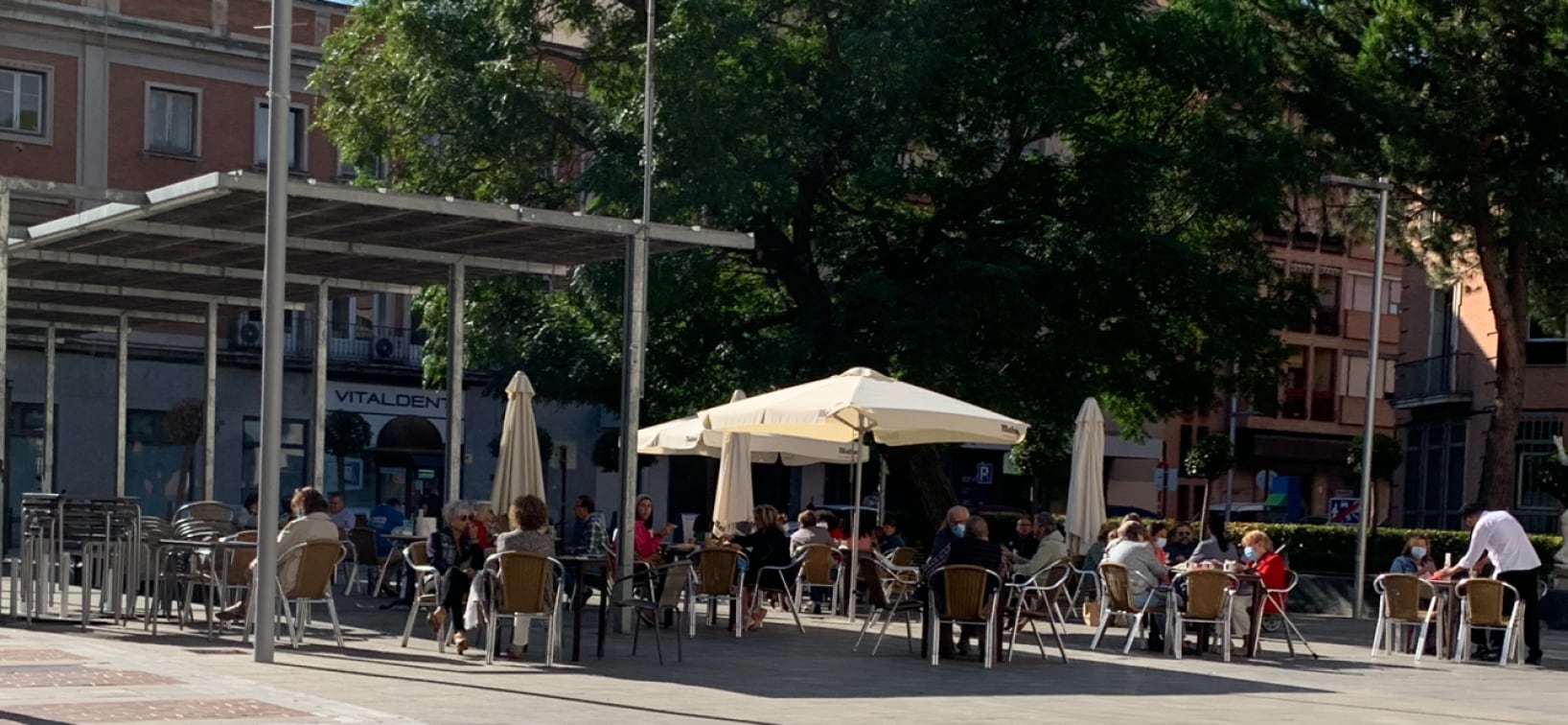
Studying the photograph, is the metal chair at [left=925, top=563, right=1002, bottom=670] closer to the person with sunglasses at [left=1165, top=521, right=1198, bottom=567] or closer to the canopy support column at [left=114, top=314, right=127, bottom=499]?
the person with sunglasses at [left=1165, top=521, right=1198, bottom=567]

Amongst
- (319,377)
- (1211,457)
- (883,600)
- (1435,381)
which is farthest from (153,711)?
(1435,381)

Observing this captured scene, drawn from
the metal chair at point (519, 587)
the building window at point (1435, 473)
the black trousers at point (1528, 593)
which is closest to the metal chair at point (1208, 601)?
the black trousers at point (1528, 593)

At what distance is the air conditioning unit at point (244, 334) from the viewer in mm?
46222

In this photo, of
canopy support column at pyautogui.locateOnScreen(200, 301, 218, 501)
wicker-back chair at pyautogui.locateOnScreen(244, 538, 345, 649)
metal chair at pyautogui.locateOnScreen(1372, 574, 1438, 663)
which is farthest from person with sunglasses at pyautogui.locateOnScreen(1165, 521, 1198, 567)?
canopy support column at pyautogui.locateOnScreen(200, 301, 218, 501)

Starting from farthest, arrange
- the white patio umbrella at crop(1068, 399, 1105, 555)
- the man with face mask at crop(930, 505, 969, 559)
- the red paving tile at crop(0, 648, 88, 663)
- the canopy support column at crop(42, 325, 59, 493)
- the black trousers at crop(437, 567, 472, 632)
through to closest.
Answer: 1. the canopy support column at crop(42, 325, 59, 493)
2. the white patio umbrella at crop(1068, 399, 1105, 555)
3. the man with face mask at crop(930, 505, 969, 559)
4. the black trousers at crop(437, 567, 472, 632)
5. the red paving tile at crop(0, 648, 88, 663)

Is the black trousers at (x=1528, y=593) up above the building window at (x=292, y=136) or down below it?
below

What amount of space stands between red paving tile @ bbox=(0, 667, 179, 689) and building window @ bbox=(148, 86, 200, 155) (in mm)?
32471

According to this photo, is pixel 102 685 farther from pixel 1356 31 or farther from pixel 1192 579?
pixel 1356 31

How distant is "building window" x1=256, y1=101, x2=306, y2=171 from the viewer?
152ft

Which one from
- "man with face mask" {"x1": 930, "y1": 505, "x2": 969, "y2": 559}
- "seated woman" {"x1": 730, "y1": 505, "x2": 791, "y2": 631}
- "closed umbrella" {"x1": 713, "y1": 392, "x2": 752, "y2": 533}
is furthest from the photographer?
"closed umbrella" {"x1": 713, "y1": 392, "x2": 752, "y2": 533}

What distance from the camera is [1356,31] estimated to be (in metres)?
35.3

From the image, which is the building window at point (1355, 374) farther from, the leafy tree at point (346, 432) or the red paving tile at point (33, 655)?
the red paving tile at point (33, 655)

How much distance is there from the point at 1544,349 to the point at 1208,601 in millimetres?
28765

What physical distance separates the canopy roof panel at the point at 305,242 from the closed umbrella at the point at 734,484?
4237 millimetres
